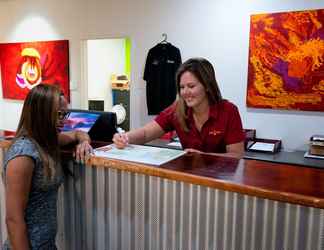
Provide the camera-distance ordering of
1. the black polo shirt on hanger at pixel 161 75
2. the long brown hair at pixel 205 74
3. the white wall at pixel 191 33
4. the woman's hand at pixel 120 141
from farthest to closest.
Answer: the black polo shirt on hanger at pixel 161 75 → the white wall at pixel 191 33 → the long brown hair at pixel 205 74 → the woman's hand at pixel 120 141

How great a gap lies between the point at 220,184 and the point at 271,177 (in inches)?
7.9

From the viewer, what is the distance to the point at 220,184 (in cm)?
107

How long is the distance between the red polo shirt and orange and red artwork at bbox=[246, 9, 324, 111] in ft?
4.76

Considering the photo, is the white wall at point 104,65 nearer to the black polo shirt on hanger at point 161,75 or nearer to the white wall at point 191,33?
the white wall at point 191,33

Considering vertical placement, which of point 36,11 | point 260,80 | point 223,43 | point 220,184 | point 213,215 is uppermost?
point 36,11

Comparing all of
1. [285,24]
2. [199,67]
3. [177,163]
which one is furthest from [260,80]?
[177,163]

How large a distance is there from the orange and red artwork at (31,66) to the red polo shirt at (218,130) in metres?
3.00

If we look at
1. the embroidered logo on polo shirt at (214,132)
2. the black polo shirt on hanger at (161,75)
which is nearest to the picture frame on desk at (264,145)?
the black polo shirt on hanger at (161,75)

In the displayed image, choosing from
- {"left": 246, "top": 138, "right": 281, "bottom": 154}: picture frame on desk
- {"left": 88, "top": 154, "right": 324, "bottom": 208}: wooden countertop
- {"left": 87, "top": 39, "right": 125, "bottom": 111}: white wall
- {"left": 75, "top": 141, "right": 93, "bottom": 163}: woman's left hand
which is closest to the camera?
{"left": 88, "top": 154, "right": 324, "bottom": 208}: wooden countertop

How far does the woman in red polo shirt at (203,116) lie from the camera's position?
1787mm

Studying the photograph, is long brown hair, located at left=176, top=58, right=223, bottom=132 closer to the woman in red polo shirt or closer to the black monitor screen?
the woman in red polo shirt

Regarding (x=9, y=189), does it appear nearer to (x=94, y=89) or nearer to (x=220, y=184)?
(x=220, y=184)

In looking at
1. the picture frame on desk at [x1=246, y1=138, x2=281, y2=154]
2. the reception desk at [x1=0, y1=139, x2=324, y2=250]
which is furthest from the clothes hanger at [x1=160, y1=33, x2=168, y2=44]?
the reception desk at [x1=0, y1=139, x2=324, y2=250]

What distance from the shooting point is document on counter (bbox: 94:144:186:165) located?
4.36 ft
